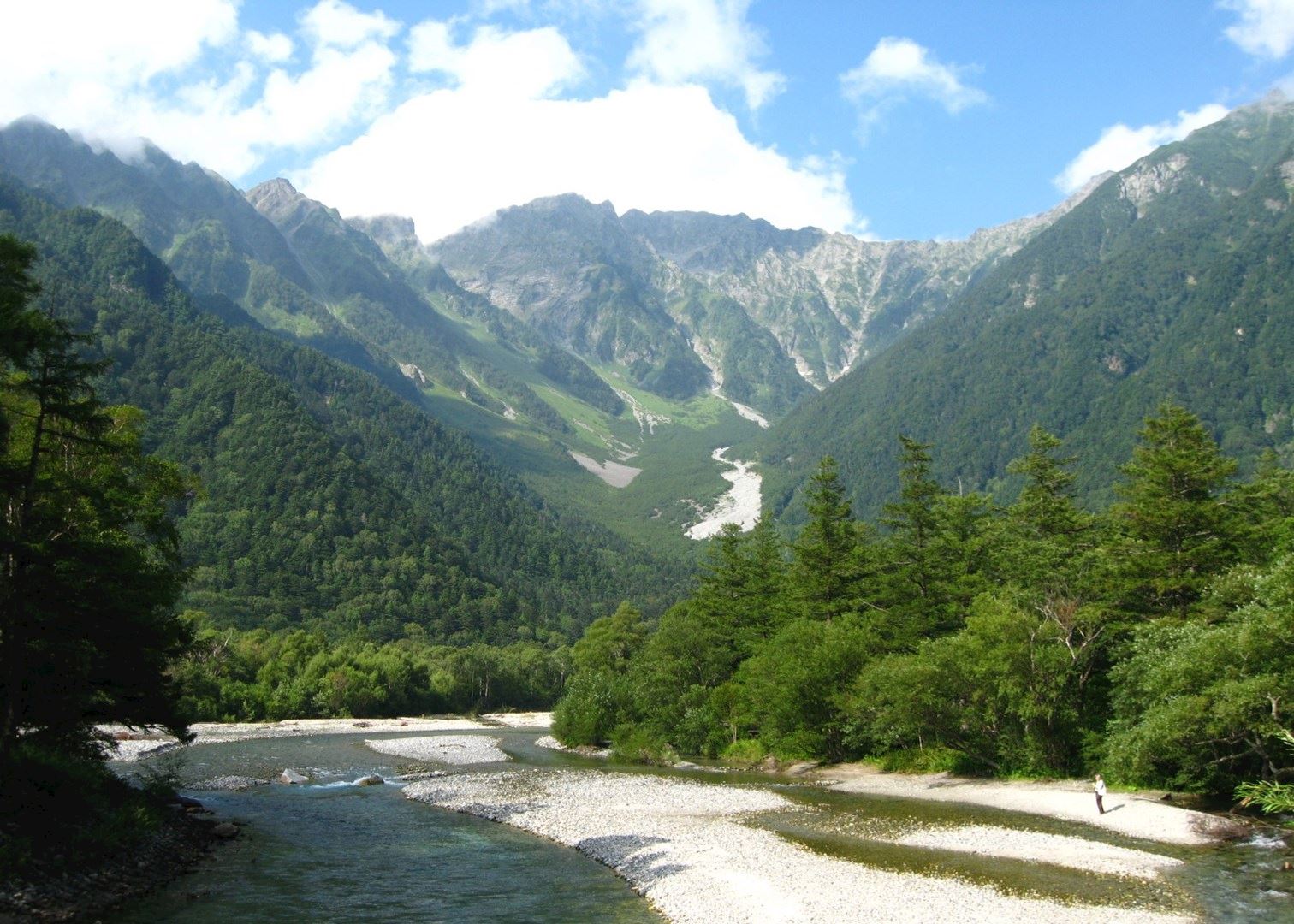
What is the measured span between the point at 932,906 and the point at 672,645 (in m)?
52.7

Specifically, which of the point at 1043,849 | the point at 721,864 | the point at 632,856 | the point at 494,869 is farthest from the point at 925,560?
the point at 494,869

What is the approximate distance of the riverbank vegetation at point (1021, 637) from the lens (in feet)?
122

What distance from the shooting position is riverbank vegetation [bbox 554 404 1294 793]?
122ft

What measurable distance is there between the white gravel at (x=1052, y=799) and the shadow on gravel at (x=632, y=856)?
19337 millimetres

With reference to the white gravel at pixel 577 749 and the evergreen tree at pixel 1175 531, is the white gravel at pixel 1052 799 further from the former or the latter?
the white gravel at pixel 577 749

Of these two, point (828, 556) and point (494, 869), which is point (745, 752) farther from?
point (494, 869)

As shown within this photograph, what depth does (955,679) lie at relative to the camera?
50188 mm

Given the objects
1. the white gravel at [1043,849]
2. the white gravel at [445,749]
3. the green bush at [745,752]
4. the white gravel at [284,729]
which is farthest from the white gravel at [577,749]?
the white gravel at [1043,849]

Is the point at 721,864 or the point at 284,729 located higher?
the point at 721,864

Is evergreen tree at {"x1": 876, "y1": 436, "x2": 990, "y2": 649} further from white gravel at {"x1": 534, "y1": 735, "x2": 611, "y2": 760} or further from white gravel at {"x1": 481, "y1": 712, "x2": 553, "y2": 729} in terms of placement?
white gravel at {"x1": 481, "y1": 712, "x2": 553, "y2": 729}

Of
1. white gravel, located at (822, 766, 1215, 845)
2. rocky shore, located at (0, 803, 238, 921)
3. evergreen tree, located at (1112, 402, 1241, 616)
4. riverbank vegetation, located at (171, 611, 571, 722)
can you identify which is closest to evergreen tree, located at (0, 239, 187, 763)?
rocky shore, located at (0, 803, 238, 921)

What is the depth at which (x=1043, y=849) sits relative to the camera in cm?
3259

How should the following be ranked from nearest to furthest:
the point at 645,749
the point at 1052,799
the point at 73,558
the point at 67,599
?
the point at 73,558
the point at 67,599
the point at 1052,799
the point at 645,749

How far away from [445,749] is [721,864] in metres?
56.7
